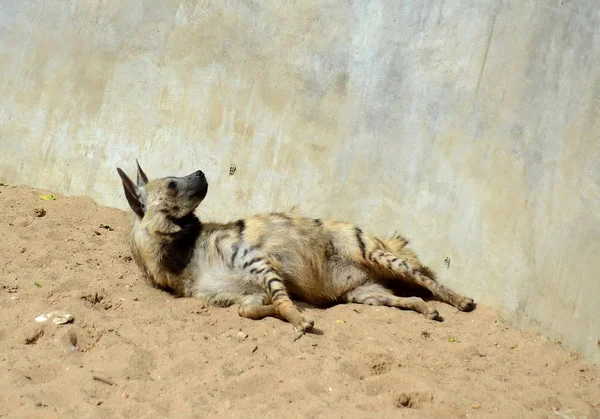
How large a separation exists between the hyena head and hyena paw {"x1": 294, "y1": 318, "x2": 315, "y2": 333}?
1.32m

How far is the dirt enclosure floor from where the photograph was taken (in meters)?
3.52

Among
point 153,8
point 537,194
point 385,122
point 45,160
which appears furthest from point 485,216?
point 45,160

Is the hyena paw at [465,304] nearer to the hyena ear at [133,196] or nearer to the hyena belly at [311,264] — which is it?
the hyena belly at [311,264]

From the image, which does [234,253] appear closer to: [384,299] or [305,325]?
[305,325]

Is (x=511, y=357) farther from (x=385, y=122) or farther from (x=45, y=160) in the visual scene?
(x=45, y=160)

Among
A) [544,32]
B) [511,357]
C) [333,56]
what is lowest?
[511,357]

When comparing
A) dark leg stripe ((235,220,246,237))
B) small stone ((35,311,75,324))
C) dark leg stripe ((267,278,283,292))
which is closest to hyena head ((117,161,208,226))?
dark leg stripe ((235,220,246,237))

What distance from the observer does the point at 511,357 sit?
4340 millimetres

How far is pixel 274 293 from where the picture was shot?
16.0 feet

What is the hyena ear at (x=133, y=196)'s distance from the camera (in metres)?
5.13

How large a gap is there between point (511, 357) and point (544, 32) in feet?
7.13

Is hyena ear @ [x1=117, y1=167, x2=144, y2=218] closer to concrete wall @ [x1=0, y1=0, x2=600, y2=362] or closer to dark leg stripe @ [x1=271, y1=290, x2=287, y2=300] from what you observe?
concrete wall @ [x1=0, y1=0, x2=600, y2=362]

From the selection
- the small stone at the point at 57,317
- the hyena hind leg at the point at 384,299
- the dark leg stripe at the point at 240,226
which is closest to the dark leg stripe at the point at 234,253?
the dark leg stripe at the point at 240,226

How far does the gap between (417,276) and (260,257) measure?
3.59 ft
